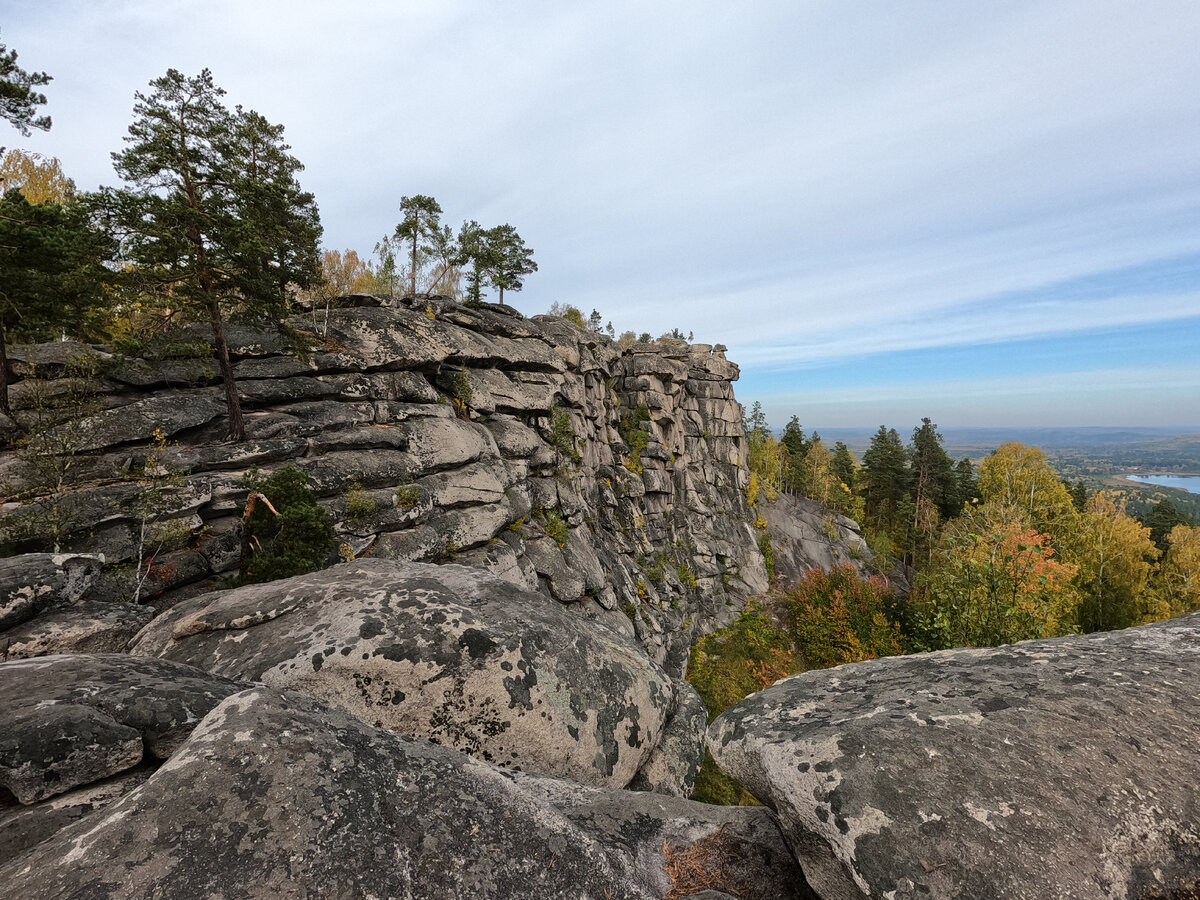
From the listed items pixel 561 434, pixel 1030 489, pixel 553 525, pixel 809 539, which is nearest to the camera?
pixel 553 525

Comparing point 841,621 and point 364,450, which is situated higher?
point 364,450

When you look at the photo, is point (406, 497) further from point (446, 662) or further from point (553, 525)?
point (446, 662)

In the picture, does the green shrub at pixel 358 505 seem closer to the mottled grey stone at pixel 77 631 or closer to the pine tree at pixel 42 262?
the mottled grey stone at pixel 77 631

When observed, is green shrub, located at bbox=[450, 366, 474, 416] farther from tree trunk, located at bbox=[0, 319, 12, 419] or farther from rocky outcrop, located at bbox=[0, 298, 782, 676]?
tree trunk, located at bbox=[0, 319, 12, 419]

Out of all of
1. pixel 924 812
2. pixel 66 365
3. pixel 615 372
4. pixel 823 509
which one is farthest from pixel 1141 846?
pixel 823 509

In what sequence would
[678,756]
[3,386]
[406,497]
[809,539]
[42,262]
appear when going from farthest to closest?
[809,539], [406,497], [42,262], [3,386], [678,756]

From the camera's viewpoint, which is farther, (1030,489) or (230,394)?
(1030,489)

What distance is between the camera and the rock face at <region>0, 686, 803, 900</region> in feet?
7.93

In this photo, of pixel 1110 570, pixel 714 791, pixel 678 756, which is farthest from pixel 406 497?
pixel 1110 570

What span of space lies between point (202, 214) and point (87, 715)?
48.2 ft

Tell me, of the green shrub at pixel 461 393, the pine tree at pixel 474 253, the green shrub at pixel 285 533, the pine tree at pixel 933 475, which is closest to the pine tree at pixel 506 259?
the pine tree at pixel 474 253

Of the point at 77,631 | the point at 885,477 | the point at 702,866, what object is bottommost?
the point at 885,477

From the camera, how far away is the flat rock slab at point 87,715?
10.9ft

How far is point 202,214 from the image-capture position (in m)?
13.0
